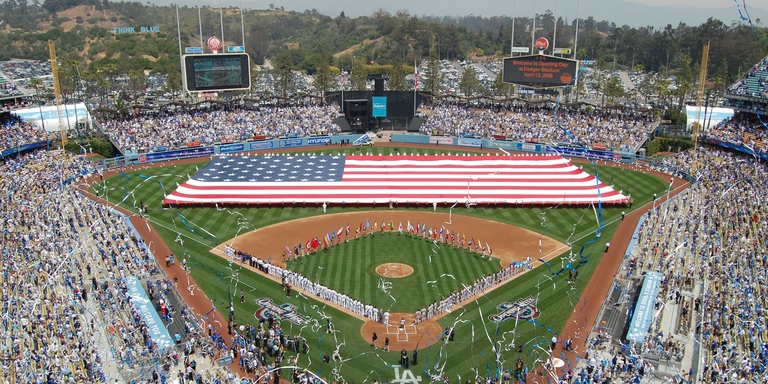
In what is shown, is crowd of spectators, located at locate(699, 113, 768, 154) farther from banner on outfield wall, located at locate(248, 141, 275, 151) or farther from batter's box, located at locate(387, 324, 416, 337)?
banner on outfield wall, located at locate(248, 141, 275, 151)

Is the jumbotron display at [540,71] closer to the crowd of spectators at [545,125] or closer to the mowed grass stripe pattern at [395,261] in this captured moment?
the crowd of spectators at [545,125]

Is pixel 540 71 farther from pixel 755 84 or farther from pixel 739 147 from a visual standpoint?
pixel 739 147

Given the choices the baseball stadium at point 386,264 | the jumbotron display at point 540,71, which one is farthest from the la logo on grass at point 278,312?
the jumbotron display at point 540,71

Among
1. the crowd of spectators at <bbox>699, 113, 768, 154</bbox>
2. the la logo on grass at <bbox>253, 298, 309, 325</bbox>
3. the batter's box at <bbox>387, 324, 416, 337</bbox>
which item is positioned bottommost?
the batter's box at <bbox>387, 324, 416, 337</bbox>

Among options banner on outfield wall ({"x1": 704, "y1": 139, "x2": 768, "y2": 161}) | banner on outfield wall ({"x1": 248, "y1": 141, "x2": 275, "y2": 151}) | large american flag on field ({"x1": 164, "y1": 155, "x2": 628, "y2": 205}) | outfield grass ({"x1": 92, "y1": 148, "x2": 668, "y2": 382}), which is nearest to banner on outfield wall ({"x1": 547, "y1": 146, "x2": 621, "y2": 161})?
banner on outfield wall ({"x1": 704, "y1": 139, "x2": 768, "y2": 161})

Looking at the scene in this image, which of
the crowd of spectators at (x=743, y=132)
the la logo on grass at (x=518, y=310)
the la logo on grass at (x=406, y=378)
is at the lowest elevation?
the la logo on grass at (x=406, y=378)

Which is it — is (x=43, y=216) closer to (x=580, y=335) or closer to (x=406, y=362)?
(x=406, y=362)
